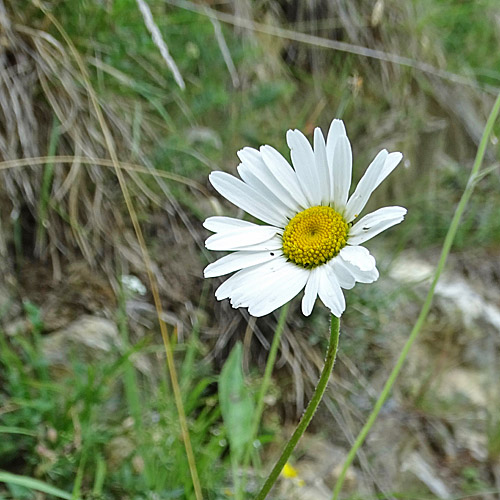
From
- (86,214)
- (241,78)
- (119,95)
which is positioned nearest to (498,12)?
(241,78)

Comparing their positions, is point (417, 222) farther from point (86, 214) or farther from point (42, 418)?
point (42, 418)

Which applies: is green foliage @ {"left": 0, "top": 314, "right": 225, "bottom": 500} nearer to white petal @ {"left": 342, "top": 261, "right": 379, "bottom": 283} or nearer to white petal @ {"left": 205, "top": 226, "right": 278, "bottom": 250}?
white petal @ {"left": 205, "top": 226, "right": 278, "bottom": 250}

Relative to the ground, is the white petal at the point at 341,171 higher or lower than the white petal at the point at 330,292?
higher

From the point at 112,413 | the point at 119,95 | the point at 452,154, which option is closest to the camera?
the point at 112,413

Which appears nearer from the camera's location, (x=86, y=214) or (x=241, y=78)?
(x=86, y=214)

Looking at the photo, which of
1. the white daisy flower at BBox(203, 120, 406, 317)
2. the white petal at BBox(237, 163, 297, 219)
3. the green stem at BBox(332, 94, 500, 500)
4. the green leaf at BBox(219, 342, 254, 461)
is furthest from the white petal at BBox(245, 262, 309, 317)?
the green leaf at BBox(219, 342, 254, 461)

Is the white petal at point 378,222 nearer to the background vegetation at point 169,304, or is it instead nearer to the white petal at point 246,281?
the white petal at point 246,281

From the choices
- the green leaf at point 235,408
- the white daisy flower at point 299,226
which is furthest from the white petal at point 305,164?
the green leaf at point 235,408
